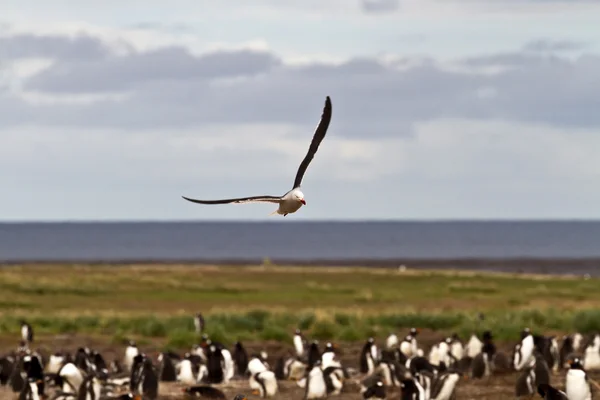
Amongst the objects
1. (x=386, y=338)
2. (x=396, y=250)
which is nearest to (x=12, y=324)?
(x=386, y=338)

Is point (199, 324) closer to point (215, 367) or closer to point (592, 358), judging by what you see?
point (215, 367)

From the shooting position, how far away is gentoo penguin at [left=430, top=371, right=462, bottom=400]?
72.7ft

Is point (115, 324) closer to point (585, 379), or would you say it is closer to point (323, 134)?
point (585, 379)

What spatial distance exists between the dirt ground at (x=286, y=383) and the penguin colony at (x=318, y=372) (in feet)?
0.49

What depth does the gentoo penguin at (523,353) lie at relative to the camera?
89.7 feet

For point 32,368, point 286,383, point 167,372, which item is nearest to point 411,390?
point 286,383

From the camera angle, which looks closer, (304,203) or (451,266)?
(304,203)

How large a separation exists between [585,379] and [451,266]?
8707cm

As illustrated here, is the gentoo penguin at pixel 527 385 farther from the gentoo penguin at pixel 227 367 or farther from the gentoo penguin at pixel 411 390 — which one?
the gentoo penguin at pixel 227 367

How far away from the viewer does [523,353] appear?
2745cm

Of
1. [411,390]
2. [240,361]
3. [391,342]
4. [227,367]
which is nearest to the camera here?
[411,390]

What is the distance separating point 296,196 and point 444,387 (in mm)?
10871

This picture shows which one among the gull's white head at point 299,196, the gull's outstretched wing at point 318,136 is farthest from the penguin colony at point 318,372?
the gull's white head at point 299,196

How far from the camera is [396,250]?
179125 mm
